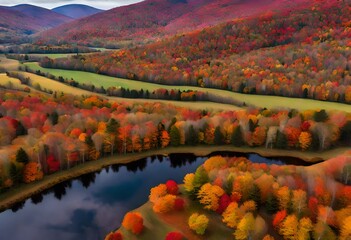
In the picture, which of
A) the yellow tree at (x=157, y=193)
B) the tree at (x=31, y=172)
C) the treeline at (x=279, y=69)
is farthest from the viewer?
the treeline at (x=279, y=69)

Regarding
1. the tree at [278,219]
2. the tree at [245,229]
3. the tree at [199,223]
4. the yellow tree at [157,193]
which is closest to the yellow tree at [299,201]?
the tree at [278,219]

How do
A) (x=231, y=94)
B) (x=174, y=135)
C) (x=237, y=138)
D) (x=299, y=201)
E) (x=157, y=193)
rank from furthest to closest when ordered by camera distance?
(x=231, y=94) → (x=237, y=138) → (x=174, y=135) → (x=157, y=193) → (x=299, y=201)

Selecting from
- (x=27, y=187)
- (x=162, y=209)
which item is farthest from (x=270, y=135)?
(x=27, y=187)

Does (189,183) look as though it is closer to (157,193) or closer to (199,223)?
(157,193)

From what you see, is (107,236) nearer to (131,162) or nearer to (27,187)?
(27,187)

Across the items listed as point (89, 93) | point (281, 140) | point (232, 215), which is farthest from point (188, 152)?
point (89, 93)

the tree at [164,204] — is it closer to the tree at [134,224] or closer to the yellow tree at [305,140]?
the tree at [134,224]

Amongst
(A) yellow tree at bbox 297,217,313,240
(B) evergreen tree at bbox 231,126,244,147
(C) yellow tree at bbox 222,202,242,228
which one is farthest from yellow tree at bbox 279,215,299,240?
(B) evergreen tree at bbox 231,126,244,147
